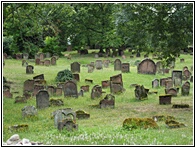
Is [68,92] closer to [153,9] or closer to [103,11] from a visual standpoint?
[153,9]

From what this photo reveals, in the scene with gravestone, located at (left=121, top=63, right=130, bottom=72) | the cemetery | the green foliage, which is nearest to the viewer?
the cemetery

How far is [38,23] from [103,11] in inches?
784

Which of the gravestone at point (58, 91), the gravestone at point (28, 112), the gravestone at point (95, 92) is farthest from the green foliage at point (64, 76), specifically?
the gravestone at point (28, 112)

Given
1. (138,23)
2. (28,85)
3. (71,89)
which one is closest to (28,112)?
(71,89)

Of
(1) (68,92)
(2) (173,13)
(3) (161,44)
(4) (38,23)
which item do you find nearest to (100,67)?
(4) (38,23)

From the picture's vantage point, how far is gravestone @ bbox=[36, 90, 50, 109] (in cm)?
1470

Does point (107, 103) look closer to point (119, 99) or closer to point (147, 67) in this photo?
point (119, 99)

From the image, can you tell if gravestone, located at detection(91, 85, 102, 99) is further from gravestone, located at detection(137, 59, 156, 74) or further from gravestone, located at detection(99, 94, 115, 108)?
gravestone, located at detection(137, 59, 156, 74)

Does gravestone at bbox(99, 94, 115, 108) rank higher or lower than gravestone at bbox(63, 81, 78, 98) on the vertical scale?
lower

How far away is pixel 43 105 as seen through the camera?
14766 mm

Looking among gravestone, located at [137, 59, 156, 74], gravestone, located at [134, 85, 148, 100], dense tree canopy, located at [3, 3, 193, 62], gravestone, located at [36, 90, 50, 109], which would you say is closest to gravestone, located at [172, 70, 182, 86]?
dense tree canopy, located at [3, 3, 193, 62]

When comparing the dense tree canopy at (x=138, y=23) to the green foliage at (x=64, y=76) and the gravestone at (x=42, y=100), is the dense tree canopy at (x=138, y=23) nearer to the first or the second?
the green foliage at (x=64, y=76)

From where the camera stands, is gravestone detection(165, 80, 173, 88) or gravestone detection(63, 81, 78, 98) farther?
gravestone detection(165, 80, 173, 88)

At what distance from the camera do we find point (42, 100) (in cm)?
1477
